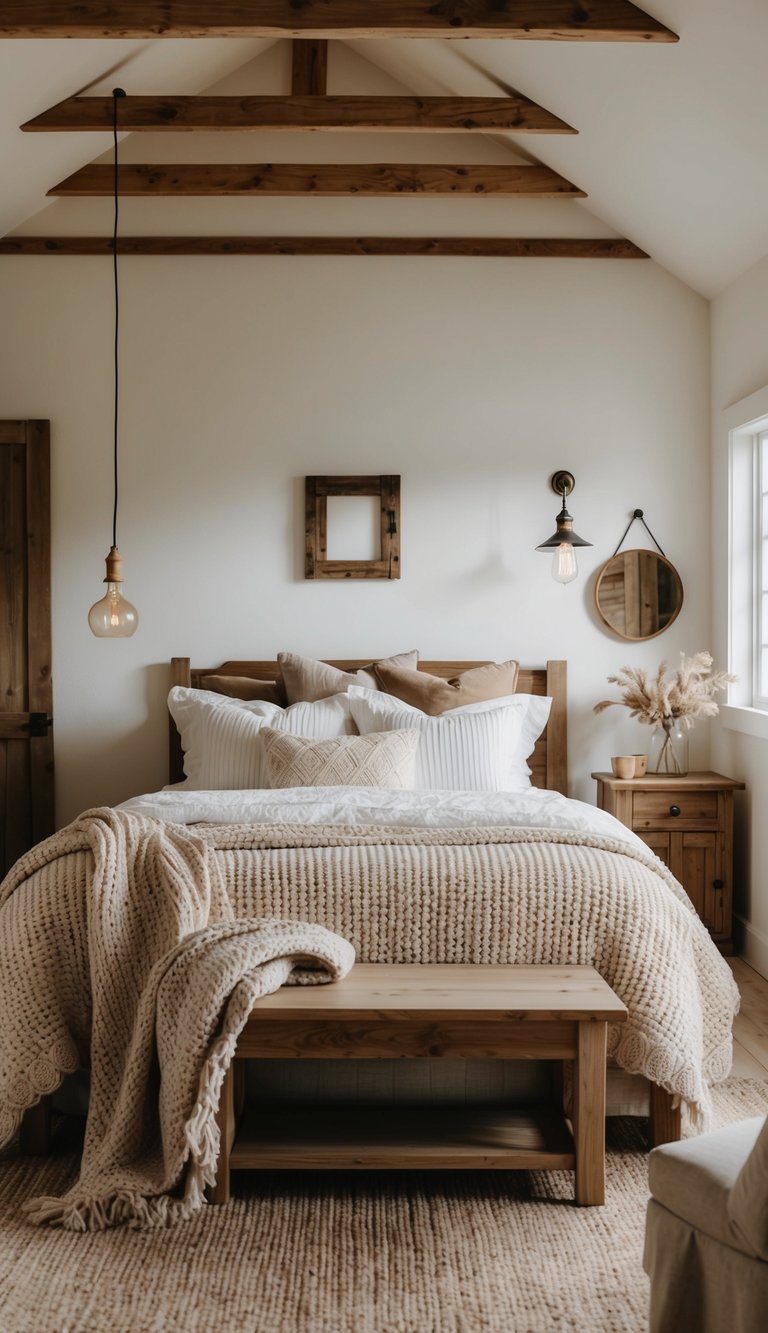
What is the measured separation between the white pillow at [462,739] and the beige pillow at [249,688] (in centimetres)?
41

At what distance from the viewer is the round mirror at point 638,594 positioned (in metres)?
4.57

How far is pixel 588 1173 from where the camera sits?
229 centimetres

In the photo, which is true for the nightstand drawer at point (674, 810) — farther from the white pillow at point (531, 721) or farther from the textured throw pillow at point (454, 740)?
the textured throw pillow at point (454, 740)

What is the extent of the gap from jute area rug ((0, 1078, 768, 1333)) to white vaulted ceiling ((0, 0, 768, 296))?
2.98 meters

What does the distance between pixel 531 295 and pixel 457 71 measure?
89 cm

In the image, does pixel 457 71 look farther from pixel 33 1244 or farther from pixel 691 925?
pixel 33 1244

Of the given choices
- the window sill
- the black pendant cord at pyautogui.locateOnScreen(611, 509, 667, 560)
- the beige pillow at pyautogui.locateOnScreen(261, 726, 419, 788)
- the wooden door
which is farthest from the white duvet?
the black pendant cord at pyautogui.locateOnScreen(611, 509, 667, 560)

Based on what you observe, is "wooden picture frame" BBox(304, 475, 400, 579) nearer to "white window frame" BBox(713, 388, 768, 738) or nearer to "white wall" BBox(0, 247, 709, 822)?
"white wall" BBox(0, 247, 709, 822)

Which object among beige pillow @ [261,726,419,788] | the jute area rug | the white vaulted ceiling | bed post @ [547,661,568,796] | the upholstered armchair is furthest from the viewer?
bed post @ [547,661,568,796]

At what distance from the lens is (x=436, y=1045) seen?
227 centimetres

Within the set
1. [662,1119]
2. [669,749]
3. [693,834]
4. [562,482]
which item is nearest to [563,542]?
[562,482]

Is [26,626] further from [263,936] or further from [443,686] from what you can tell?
[263,936]

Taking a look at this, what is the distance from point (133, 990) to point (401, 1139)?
2.22ft

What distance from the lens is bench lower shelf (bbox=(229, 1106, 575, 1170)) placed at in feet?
7.48
